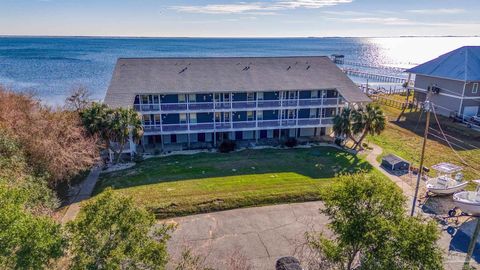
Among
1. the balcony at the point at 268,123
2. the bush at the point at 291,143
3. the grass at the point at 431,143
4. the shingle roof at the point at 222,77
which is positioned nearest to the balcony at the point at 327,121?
the shingle roof at the point at 222,77

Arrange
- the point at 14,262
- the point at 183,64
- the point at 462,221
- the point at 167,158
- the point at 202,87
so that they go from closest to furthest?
the point at 14,262, the point at 462,221, the point at 167,158, the point at 202,87, the point at 183,64

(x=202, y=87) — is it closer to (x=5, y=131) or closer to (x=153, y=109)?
(x=153, y=109)

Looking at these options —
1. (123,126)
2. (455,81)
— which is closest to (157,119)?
(123,126)

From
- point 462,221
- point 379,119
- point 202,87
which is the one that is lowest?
point 462,221

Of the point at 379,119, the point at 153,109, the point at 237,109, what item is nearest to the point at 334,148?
the point at 379,119

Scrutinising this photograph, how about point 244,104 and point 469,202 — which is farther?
point 244,104

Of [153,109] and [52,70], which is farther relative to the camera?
[52,70]

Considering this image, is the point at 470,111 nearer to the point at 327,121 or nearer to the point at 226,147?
the point at 327,121
